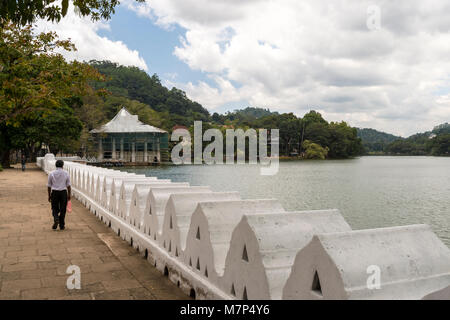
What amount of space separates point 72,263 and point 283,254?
128 inches

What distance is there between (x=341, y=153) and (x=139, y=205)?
87887mm

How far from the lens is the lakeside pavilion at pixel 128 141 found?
58.8 m

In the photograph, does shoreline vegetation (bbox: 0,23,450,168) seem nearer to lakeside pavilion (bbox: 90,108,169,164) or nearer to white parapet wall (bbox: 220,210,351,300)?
lakeside pavilion (bbox: 90,108,169,164)

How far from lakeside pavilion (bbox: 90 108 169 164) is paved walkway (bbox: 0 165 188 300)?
5179 centimetres

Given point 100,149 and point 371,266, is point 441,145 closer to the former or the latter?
point 100,149

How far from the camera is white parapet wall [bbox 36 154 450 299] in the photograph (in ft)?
6.85

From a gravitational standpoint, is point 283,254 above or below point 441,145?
below

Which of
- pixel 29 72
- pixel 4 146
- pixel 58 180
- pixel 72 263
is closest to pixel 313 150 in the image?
pixel 4 146

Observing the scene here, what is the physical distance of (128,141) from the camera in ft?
199

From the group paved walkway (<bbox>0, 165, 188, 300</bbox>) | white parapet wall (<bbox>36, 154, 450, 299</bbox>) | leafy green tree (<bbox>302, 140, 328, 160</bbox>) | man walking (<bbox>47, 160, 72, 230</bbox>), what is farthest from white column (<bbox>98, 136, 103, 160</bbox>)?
white parapet wall (<bbox>36, 154, 450, 299</bbox>)

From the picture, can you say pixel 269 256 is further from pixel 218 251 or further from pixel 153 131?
pixel 153 131

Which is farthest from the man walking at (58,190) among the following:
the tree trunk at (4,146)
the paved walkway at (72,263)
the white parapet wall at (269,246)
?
the tree trunk at (4,146)

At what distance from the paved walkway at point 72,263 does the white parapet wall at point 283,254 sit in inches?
12.1

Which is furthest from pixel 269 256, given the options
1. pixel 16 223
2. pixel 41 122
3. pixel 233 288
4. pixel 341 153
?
pixel 341 153
